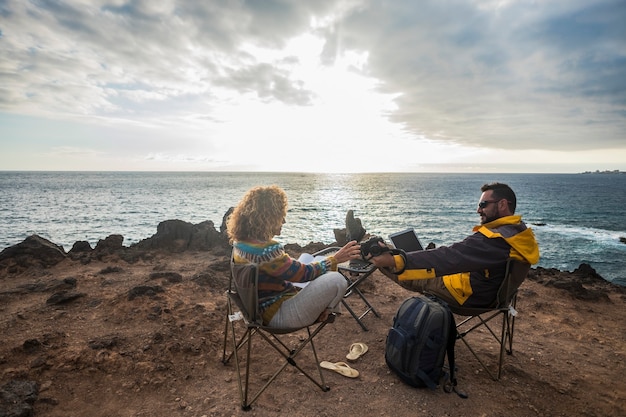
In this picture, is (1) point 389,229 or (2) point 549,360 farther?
(1) point 389,229

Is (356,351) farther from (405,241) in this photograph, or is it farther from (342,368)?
(405,241)

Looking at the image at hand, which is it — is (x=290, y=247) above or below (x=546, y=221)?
above

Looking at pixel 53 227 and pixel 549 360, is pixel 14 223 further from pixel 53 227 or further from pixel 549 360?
pixel 549 360

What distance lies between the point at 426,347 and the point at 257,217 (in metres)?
1.99

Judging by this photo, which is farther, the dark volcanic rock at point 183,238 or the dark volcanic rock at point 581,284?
the dark volcanic rock at point 183,238

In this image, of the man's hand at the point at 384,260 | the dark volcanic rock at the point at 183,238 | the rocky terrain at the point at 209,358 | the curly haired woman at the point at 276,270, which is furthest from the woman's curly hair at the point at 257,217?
the dark volcanic rock at the point at 183,238

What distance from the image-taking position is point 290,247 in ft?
31.7

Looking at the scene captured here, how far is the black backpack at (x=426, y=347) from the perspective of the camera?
336 centimetres

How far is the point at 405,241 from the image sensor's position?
14.0 ft

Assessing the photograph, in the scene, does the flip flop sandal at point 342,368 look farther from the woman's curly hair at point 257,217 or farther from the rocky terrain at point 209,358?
the woman's curly hair at point 257,217

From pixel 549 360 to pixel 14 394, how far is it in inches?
209

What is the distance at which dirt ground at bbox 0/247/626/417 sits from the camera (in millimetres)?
3154

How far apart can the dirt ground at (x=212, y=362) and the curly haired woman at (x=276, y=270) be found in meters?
0.85

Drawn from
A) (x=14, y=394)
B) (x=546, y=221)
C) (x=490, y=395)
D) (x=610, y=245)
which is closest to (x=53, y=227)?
(x=14, y=394)
